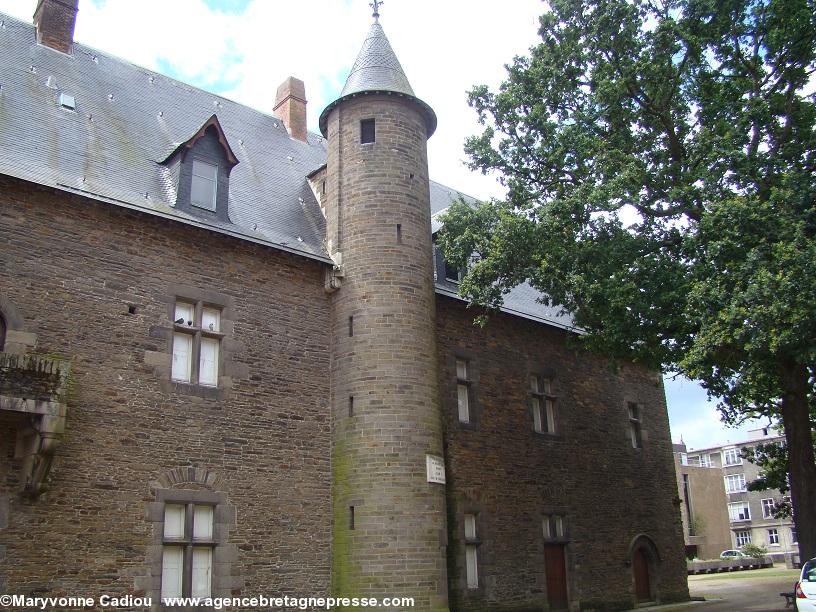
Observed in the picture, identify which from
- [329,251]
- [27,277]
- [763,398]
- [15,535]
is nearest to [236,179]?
[329,251]

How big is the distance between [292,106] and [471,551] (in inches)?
497

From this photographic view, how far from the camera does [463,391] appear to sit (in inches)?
725

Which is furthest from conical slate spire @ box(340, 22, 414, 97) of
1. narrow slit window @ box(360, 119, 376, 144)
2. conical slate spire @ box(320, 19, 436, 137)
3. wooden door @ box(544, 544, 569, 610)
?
wooden door @ box(544, 544, 569, 610)

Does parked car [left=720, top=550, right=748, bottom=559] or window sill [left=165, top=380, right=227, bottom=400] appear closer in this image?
window sill [left=165, top=380, right=227, bottom=400]

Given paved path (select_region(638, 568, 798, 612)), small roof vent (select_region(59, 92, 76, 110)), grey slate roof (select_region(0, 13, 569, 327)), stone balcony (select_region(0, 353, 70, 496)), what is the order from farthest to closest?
paved path (select_region(638, 568, 798, 612))
small roof vent (select_region(59, 92, 76, 110))
grey slate roof (select_region(0, 13, 569, 327))
stone balcony (select_region(0, 353, 70, 496))

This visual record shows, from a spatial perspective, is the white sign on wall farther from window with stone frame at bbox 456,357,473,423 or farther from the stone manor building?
window with stone frame at bbox 456,357,473,423

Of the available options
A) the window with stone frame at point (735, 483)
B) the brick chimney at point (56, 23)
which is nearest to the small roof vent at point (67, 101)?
the brick chimney at point (56, 23)

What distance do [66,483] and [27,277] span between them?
3.20 metres

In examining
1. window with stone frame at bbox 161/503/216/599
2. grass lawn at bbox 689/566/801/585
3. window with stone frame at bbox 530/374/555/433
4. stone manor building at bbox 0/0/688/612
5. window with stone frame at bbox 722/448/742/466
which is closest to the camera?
stone manor building at bbox 0/0/688/612

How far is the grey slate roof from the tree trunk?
654cm

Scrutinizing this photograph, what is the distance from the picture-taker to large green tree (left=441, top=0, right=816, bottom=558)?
14.3 metres

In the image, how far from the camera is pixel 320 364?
15.8 meters

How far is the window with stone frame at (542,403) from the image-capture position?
65.8ft

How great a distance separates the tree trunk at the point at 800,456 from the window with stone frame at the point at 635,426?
24.0 feet
